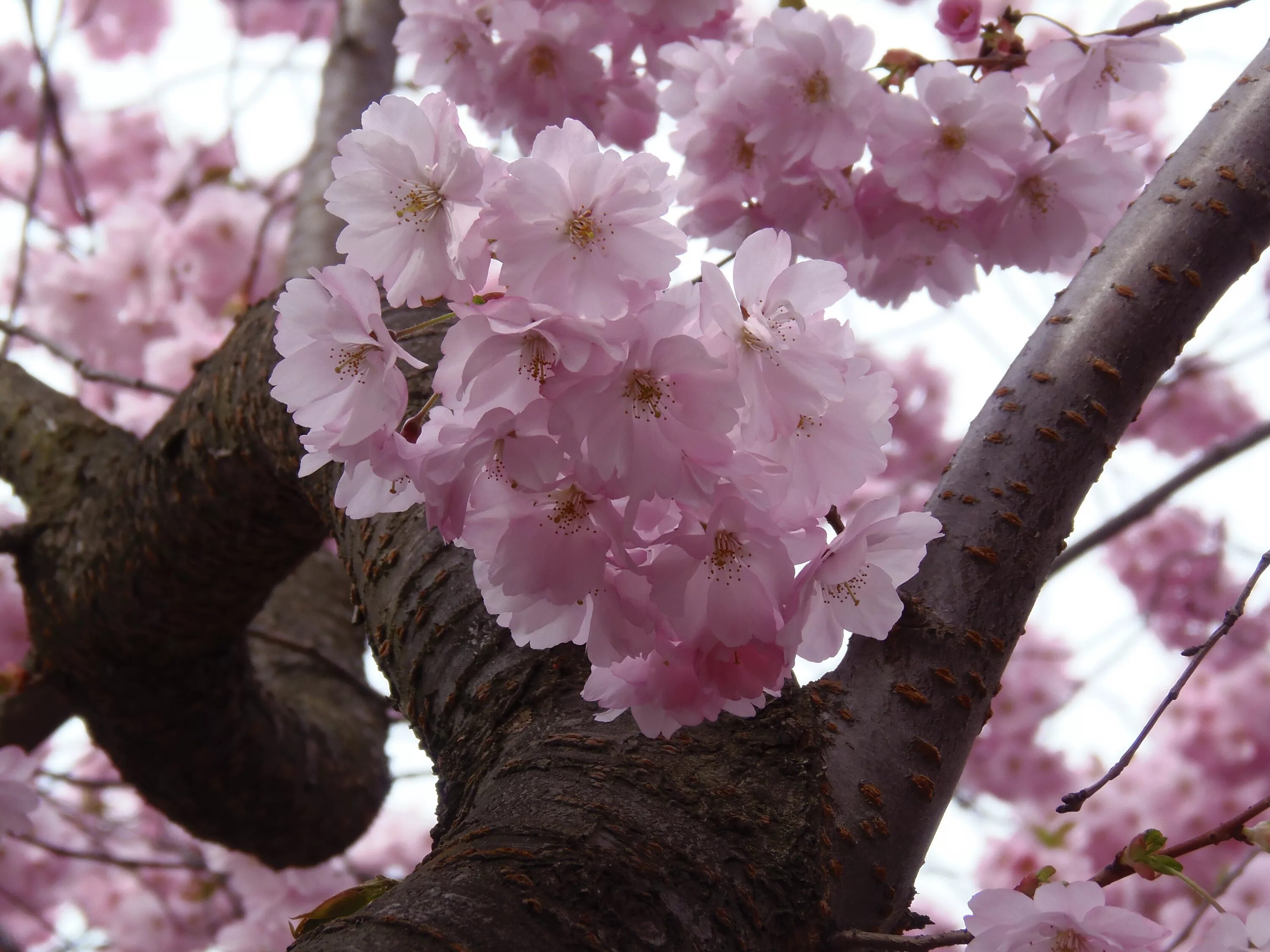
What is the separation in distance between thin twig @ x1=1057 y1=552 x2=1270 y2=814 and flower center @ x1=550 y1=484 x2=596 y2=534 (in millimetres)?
409

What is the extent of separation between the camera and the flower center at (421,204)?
2.19ft

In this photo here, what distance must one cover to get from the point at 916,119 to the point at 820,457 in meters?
0.59

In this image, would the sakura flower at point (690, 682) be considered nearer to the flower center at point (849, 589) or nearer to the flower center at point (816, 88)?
the flower center at point (849, 589)

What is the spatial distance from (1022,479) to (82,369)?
1.68 metres

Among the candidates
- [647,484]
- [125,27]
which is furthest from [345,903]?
[125,27]

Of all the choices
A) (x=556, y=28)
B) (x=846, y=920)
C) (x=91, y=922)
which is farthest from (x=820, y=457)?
(x=91, y=922)

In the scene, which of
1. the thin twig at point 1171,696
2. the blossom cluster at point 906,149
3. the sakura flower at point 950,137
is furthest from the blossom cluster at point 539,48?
the thin twig at point 1171,696

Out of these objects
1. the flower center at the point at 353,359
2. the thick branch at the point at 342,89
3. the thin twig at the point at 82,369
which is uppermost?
the thick branch at the point at 342,89

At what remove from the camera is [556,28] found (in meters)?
1.32

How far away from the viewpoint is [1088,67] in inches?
47.3

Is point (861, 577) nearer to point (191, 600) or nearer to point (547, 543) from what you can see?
point (547, 543)

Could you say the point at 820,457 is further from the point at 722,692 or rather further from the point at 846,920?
the point at 846,920

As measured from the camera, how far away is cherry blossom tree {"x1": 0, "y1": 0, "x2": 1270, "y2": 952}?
63 cm

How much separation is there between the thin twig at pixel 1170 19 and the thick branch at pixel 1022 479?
0.29ft
